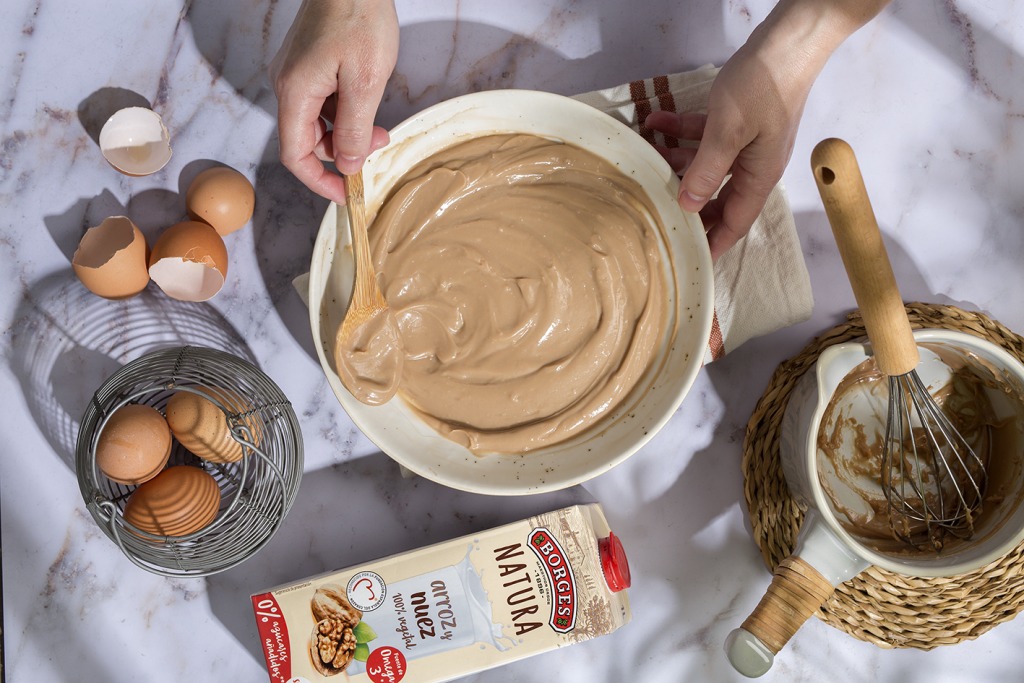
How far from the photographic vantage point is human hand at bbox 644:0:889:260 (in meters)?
1.02

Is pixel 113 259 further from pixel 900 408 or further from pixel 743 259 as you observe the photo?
pixel 900 408

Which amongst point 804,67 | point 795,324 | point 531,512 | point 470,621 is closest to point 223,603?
point 470,621

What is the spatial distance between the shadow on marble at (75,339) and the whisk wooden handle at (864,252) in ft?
3.02

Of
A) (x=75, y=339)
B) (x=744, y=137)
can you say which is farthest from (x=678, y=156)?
(x=75, y=339)

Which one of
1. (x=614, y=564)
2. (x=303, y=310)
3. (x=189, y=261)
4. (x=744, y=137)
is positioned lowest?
(x=614, y=564)

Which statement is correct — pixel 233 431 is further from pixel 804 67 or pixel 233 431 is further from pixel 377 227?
pixel 804 67

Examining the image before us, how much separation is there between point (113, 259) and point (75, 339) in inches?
8.1

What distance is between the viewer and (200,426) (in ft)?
3.58

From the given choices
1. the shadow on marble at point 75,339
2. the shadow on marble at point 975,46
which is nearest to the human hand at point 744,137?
the shadow on marble at point 975,46

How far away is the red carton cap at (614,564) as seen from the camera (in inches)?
45.9

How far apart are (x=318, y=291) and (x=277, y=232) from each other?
0.24m

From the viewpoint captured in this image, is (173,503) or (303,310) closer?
(173,503)

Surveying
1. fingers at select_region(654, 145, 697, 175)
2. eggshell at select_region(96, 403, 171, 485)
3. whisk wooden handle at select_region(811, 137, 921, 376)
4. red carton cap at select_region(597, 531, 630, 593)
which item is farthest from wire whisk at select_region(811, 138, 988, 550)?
eggshell at select_region(96, 403, 171, 485)

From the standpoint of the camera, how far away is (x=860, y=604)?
3.81 ft
